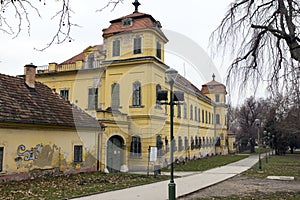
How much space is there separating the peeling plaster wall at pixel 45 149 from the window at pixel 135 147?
14.0 ft

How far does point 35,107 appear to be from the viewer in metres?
17.2

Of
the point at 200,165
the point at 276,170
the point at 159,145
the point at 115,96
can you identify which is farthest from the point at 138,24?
the point at 276,170

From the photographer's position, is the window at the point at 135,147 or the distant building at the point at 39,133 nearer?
the distant building at the point at 39,133

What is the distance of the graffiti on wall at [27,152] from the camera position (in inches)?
600

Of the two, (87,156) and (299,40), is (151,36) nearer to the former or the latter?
(87,156)

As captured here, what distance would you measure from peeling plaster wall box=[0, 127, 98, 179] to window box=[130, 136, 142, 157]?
14.0ft

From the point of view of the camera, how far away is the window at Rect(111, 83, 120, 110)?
25.8 m

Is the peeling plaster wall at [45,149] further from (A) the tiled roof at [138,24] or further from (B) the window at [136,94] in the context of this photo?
(A) the tiled roof at [138,24]

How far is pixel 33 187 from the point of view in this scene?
13.2m

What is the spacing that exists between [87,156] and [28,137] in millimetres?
5119

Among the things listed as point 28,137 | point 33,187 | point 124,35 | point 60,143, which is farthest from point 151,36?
point 33,187

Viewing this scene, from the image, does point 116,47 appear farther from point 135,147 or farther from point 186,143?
point 186,143

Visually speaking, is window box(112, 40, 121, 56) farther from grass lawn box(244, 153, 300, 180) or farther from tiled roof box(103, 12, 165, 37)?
grass lawn box(244, 153, 300, 180)

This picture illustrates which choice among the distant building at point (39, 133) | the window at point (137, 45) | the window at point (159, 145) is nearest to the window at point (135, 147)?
the window at point (159, 145)
